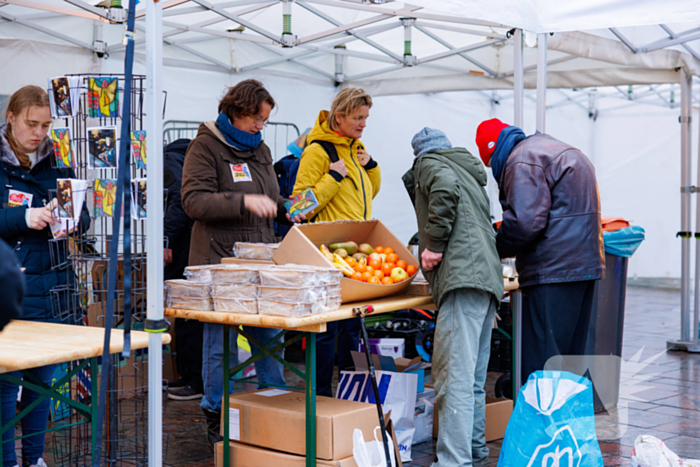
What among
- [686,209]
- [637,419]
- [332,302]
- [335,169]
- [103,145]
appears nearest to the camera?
[103,145]

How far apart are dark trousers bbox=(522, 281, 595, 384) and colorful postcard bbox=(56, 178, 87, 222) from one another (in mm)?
1991

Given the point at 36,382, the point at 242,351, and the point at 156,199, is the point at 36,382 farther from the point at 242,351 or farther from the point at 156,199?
the point at 242,351

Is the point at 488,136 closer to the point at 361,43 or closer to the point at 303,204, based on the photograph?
the point at 303,204

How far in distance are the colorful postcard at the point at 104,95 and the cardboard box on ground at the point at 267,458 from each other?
1.40 metres

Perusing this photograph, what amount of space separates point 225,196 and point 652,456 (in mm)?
2039

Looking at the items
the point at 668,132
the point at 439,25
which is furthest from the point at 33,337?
the point at 668,132

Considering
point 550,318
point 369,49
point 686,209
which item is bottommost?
point 550,318

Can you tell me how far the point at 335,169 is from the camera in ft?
13.1

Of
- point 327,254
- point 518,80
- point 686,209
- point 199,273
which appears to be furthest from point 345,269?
point 686,209

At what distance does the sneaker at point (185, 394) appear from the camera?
4.55 meters

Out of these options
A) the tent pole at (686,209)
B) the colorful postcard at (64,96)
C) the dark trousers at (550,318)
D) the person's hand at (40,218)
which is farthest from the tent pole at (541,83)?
the tent pole at (686,209)

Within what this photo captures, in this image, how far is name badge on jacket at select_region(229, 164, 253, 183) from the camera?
341 cm

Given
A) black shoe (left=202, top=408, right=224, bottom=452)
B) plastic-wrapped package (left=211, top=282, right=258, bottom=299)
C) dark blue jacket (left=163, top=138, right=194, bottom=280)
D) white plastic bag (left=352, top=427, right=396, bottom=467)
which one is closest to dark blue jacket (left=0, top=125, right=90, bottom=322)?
plastic-wrapped package (left=211, top=282, right=258, bottom=299)

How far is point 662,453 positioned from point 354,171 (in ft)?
7.11
